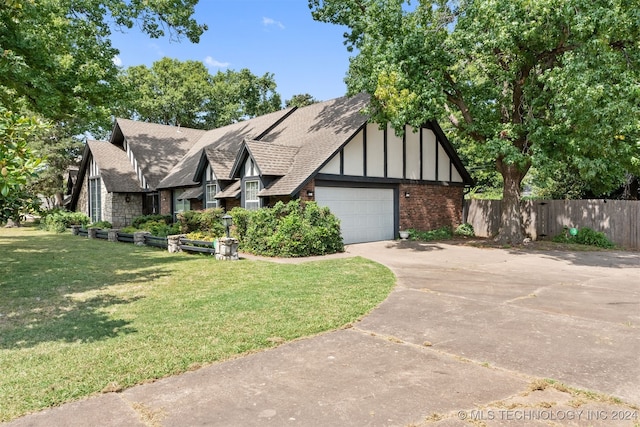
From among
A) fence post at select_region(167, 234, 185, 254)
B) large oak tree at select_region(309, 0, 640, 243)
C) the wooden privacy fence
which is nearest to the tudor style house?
the wooden privacy fence

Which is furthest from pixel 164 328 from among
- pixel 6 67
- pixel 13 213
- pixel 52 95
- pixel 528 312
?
pixel 52 95

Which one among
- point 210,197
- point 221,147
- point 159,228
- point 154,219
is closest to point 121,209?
point 154,219

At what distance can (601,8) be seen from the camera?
1093 centimetres

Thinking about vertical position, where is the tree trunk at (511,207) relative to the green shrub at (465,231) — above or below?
above

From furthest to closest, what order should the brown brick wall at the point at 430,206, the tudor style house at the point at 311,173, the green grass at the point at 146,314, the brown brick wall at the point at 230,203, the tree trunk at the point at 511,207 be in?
1. the brown brick wall at the point at 430,206
2. the brown brick wall at the point at 230,203
3. the tree trunk at the point at 511,207
4. the tudor style house at the point at 311,173
5. the green grass at the point at 146,314

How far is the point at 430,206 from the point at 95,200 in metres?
21.8

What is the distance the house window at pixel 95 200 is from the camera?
87.1 ft

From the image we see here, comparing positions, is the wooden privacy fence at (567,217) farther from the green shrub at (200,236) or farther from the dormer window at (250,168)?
the green shrub at (200,236)

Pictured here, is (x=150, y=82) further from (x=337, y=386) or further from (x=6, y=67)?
(x=337, y=386)

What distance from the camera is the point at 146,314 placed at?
21.5ft

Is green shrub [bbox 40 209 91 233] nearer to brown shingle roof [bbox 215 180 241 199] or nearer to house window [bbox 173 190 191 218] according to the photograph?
house window [bbox 173 190 191 218]

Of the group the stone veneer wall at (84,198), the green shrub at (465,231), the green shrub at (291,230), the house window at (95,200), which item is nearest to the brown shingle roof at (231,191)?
A: the green shrub at (291,230)

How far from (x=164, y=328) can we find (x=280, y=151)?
12.0m

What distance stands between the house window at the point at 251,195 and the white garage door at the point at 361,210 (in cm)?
249
